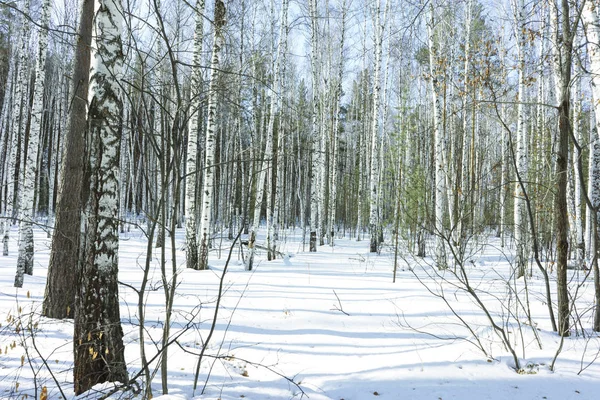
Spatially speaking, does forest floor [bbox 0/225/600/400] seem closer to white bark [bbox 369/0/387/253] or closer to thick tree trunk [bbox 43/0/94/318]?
thick tree trunk [bbox 43/0/94/318]

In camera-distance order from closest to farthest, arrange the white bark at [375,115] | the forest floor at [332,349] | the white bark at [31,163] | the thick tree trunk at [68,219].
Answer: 1. the forest floor at [332,349]
2. the thick tree trunk at [68,219]
3. the white bark at [31,163]
4. the white bark at [375,115]

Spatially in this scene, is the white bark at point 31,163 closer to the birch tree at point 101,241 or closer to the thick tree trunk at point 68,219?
the thick tree trunk at point 68,219

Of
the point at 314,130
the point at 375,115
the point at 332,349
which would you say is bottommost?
the point at 332,349

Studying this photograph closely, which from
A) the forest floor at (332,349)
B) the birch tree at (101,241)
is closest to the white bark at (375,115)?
the forest floor at (332,349)

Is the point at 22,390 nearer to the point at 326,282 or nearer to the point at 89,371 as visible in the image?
the point at 89,371

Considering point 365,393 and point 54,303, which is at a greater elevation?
point 54,303

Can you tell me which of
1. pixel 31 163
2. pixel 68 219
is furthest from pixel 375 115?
pixel 68 219

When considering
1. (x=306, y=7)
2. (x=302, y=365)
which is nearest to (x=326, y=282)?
(x=302, y=365)

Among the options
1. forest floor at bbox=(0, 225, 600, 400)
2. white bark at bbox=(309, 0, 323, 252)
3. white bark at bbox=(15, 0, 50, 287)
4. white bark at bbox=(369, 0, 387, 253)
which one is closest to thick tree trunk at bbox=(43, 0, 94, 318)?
forest floor at bbox=(0, 225, 600, 400)

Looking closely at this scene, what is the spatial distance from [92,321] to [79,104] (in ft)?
9.74

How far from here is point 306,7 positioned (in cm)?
1275

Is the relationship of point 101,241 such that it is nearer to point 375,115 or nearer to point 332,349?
point 332,349

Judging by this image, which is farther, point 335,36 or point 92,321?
point 335,36

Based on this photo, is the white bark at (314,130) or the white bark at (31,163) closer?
the white bark at (31,163)
